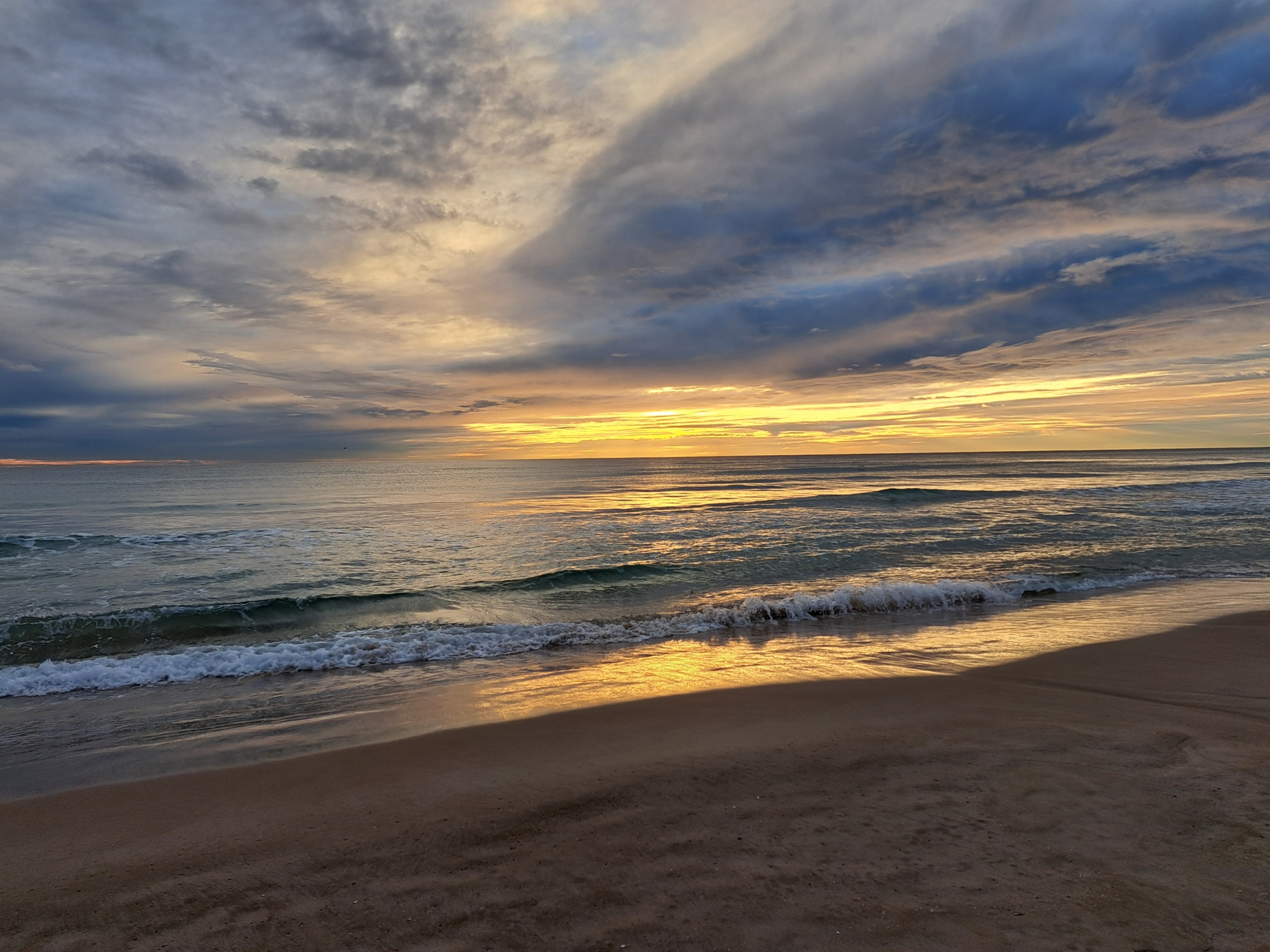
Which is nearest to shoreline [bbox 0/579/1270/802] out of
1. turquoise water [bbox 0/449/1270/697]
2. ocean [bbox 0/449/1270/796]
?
ocean [bbox 0/449/1270/796]

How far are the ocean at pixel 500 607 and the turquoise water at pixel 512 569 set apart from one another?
99 mm

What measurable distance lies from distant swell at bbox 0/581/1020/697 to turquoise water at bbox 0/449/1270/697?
4 centimetres

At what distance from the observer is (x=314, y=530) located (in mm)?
26891

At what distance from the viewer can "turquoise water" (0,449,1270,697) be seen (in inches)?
448

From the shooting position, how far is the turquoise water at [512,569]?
11.4m

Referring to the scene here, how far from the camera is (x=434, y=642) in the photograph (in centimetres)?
1105

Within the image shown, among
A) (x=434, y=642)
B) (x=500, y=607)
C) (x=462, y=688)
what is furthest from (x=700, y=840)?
(x=500, y=607)

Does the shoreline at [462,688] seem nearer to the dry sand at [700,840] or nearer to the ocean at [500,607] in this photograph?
the ocean at [500,607]

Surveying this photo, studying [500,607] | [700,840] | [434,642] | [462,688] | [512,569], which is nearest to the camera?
[700,840]

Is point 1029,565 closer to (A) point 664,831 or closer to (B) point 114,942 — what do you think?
(A) point 664,831

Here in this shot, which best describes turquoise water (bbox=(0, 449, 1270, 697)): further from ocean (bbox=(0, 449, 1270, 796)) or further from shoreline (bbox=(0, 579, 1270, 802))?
shoreline (bbox=(0, 579, 1270, 802))

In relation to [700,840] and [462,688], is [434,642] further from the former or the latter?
[700,840]

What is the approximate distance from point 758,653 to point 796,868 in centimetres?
650

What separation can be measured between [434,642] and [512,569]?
7323 mm
